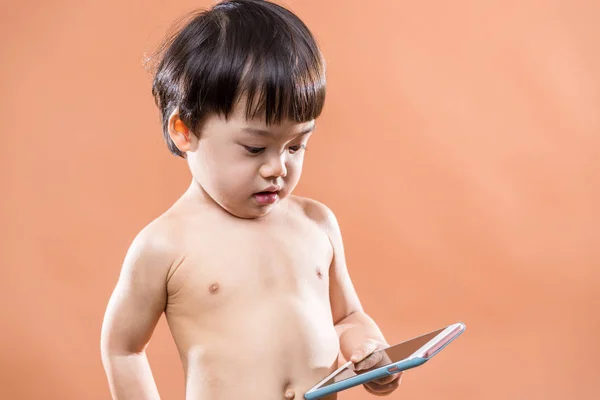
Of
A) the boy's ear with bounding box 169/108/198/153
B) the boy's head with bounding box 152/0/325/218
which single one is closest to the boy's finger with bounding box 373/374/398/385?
the boy's head with bounding box 152/0/325/218

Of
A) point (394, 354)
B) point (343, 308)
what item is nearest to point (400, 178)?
point (343, 308)

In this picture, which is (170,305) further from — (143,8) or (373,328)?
(143,8)

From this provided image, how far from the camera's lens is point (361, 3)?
2002 millimetres

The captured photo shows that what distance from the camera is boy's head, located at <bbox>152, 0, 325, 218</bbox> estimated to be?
3.56 ft

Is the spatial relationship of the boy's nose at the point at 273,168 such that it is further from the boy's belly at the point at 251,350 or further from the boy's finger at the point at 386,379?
the boy's finger at the point at 386,379

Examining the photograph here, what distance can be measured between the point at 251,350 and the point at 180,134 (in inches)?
10.2

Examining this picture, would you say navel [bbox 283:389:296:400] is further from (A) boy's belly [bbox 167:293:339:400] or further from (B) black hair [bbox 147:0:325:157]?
(B) black hair [bbox 147:0:325:157]

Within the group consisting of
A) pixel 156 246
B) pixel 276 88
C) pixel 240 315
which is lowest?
pixel 240 315

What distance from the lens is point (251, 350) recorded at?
44.7 inches

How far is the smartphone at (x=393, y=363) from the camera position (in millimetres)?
1040

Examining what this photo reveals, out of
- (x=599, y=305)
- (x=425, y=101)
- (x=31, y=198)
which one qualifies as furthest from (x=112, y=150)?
(x=599, y=305)

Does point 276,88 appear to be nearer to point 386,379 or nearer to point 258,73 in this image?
point 258,73

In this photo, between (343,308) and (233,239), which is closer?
(233,239)

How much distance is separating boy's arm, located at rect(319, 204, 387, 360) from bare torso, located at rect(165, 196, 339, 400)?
49 millimetres
